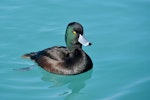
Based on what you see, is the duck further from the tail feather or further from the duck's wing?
the tail feather

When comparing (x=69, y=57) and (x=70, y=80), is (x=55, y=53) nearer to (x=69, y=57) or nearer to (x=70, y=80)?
(x=69, y=57)

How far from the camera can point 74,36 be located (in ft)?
29.1

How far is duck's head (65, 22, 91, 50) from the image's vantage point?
875 centimetres

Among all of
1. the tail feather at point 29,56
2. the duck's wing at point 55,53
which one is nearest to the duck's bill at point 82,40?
the duck's wing at point 55,53

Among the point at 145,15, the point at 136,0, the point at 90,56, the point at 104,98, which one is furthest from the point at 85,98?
the point at 136,0

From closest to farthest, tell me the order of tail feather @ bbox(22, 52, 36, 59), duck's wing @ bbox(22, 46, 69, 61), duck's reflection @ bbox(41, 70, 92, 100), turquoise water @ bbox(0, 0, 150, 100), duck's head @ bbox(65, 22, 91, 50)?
1. turquoise water @ bbox(0, 0, 150, 100)
2. duck's reflection @ bbox(41, 70, 92, 100)
3. duck's head @ bbox(65, 22, 91, 50)
4. duck's wing @ bbox(22, 46, 69, 61)
5. tail feather @ bbox(22, 52, 36, 59)

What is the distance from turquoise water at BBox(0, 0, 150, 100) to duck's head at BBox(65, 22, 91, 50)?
1.92 ft

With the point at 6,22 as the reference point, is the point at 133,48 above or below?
below

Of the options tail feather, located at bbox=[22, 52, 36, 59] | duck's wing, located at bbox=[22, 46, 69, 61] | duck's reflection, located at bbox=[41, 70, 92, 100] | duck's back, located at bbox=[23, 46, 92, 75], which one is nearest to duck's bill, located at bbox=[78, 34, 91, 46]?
duck's back, located at bbox=[23, 46, 92, 75]

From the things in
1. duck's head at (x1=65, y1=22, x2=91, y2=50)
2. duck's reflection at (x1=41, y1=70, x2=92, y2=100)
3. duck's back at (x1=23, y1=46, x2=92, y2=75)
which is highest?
duck's head at (x1=65, y1=22, x2=91, y2=50)

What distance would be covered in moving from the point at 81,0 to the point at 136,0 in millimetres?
1383

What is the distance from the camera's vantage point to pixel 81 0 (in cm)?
1193

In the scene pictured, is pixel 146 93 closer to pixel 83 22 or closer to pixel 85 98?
pixel 85 98

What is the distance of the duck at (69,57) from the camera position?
880 centimetres
